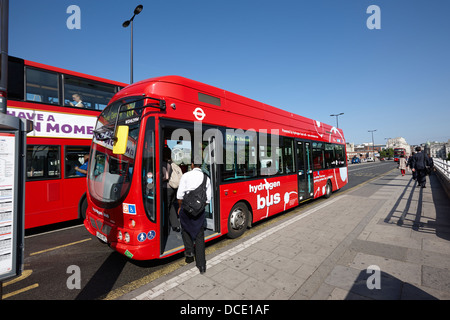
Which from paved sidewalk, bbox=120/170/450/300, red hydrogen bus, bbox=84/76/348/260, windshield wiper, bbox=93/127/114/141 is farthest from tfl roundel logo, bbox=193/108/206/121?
paved sidewalk, bbox=120/170/450/300

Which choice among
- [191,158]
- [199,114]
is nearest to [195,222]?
[191,158]

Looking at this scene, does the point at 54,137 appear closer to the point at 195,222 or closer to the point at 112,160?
the point at 112,160

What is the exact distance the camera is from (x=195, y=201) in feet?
11.5

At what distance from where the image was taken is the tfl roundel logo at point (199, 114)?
14.0 ft

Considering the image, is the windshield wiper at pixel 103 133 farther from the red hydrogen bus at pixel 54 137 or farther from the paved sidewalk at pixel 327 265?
the paved sidewalk at pixel 327 265

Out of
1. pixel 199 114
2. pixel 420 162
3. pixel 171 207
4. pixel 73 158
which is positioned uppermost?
pixel 199 114

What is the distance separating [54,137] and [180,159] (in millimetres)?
3611

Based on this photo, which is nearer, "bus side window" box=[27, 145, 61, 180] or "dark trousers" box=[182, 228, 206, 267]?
"dark trousers" box=[182, 228, 206, 267]

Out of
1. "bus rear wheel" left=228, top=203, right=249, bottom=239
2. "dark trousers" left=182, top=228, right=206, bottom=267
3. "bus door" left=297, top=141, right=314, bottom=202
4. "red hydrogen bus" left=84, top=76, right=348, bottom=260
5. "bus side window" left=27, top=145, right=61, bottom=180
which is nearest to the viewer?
"red hydrogen bus" left=84, top=76, right=348, bottom=260

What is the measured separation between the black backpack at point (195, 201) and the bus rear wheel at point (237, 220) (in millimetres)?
1434

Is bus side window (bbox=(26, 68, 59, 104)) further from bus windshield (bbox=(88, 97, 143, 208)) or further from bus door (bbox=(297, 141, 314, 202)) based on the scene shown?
bus door (bbox=(297, 141, 314, 202))

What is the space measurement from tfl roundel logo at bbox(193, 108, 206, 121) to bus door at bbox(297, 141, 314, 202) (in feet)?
14.3

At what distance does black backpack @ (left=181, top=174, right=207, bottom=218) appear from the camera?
3.49 meters

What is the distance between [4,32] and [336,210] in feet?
28.2
